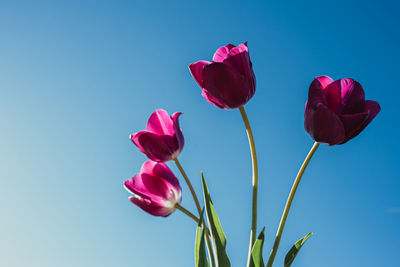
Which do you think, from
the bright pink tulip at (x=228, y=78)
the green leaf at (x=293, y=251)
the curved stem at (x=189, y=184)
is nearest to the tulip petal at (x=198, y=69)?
the bright pink tulip at (x=228, y=78)

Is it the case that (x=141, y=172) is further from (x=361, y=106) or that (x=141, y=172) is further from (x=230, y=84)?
(x=361, y=106)

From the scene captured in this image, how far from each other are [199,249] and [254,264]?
67 millimetres

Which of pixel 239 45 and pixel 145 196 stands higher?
pixel 239 45

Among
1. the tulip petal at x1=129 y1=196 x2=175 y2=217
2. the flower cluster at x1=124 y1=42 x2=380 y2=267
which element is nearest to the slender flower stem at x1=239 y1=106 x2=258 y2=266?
the flower cluster at x1=124 y1=42 x2=380 y2=267

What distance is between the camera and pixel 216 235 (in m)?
0.50

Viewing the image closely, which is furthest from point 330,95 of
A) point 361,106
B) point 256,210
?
point 256,210

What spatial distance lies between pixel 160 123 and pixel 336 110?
0.20 m

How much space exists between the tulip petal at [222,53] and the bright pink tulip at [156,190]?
0.48 feet

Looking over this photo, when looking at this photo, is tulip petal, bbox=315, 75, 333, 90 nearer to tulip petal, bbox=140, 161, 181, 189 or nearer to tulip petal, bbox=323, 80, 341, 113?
tulip petal, bbox=323, 80, 341, 113

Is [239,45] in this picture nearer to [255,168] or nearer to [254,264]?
[255,168]

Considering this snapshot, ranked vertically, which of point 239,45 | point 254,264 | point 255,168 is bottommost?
point 254,264

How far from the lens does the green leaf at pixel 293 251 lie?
51 cm

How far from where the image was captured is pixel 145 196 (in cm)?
53

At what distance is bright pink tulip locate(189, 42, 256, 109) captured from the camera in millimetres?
475
